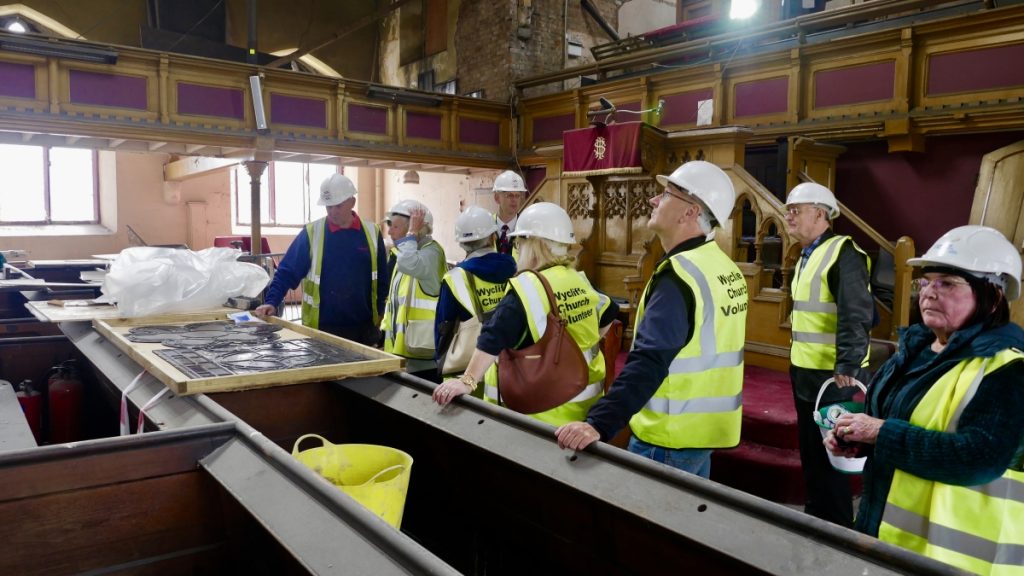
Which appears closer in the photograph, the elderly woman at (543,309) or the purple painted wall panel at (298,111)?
the elderly woman at (543,309)

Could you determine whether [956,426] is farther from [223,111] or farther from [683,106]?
[223,111]

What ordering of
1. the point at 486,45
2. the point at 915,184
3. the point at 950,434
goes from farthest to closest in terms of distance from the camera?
the point at 486,45
the point at 915,184
the point at 950,434

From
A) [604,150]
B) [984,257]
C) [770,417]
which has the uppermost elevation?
[604,150]

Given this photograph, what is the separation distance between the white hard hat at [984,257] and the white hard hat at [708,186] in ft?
2.24

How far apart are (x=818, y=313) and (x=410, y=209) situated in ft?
7.94

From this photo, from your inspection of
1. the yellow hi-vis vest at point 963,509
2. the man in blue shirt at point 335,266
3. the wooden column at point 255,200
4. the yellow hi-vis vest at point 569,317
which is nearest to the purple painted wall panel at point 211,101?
the wooden column at point 255,200

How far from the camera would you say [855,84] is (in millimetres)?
7938

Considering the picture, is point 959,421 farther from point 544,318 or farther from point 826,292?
point 826,292

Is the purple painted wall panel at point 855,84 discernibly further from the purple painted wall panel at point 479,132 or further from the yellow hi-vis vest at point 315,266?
the yellow hi-vis vest at point 315,266

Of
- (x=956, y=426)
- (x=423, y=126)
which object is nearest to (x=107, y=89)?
(x=423, y=126)

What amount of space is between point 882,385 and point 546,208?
1350 mm

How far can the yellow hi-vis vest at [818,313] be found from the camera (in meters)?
3.34

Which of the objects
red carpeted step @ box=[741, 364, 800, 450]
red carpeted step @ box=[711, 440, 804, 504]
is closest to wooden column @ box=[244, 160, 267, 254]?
red carpeted step @ box=[741, 364, 800, 450]

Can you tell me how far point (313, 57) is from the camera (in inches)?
590
